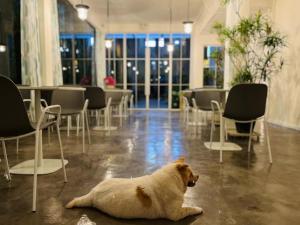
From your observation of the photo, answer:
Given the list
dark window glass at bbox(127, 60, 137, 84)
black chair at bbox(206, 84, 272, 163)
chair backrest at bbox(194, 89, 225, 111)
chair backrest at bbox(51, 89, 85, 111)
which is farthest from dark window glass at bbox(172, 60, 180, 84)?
black chair at bbox(206, 84, 272, 163)

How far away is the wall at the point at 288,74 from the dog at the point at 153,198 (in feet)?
14.9

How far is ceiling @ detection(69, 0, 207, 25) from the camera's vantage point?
7852mm

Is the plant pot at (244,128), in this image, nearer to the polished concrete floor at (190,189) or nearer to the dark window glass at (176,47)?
the polished concrete floor at (190,189)

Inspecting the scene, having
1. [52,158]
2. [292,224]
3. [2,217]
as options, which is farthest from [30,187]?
[292,224]

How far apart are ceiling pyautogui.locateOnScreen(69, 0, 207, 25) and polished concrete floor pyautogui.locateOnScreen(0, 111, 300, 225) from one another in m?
5.14

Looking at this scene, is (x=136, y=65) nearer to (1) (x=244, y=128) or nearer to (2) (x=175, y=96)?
(2) (x=175, y=96)

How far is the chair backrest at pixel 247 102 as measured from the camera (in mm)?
2893

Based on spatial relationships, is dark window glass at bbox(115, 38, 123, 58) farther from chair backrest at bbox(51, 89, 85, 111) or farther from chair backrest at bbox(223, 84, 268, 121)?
chair backrest at bbox(223, 84, 268, 121)

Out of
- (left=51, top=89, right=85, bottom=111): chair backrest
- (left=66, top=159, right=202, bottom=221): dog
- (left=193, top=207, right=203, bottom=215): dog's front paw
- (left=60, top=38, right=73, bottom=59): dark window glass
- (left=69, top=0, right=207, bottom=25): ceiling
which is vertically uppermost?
(left=69, top=0, right=207, bottom=25): ceiling

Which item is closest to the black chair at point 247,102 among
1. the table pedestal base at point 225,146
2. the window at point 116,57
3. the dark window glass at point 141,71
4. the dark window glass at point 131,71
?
the table pedestal base at point 225,146

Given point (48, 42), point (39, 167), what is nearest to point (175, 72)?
point (48, 42)

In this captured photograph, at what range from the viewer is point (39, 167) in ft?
8.69

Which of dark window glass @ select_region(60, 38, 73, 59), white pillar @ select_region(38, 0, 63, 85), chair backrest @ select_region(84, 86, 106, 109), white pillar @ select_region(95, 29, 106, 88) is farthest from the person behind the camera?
white pillar @ select_region(95, 29, 106, 88)

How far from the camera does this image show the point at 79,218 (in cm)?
164
